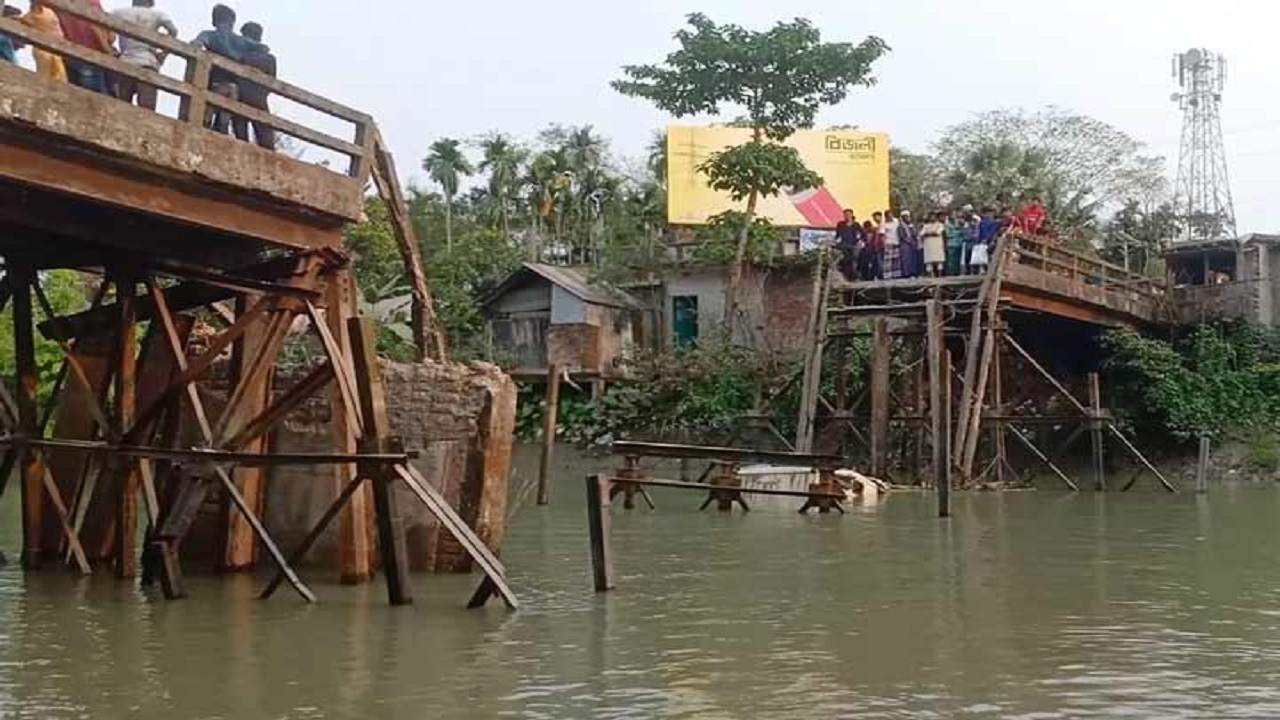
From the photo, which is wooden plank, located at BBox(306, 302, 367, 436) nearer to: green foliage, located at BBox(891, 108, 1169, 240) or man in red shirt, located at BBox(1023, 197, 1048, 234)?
man in red shirt, located at BBox(1023, 197, 1048, 234)

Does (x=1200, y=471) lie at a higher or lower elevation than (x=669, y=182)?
lower

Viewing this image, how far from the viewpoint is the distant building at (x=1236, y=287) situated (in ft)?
103

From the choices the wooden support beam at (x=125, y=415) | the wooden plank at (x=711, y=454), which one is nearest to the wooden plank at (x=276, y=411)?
the wooden support beam at (x=125, y=415)

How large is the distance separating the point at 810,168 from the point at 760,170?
9.06 metres

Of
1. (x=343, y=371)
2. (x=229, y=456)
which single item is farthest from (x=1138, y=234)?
(x=229, y=456)

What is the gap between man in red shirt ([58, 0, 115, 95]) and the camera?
10156 mm

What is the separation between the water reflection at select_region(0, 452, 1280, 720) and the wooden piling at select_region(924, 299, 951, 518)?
3.71m

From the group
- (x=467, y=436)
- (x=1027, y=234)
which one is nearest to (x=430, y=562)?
(x=467, y=436)

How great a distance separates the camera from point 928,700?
7.57 meters

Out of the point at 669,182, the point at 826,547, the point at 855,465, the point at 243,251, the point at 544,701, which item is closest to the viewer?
the point at 544,701

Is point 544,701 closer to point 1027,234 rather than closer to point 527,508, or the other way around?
point 527,508

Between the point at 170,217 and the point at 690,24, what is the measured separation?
25754mm

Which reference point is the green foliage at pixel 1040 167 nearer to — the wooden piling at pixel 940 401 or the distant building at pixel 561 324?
the distant building at pixel 561 324

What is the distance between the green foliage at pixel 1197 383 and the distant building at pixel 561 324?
1277 cm
